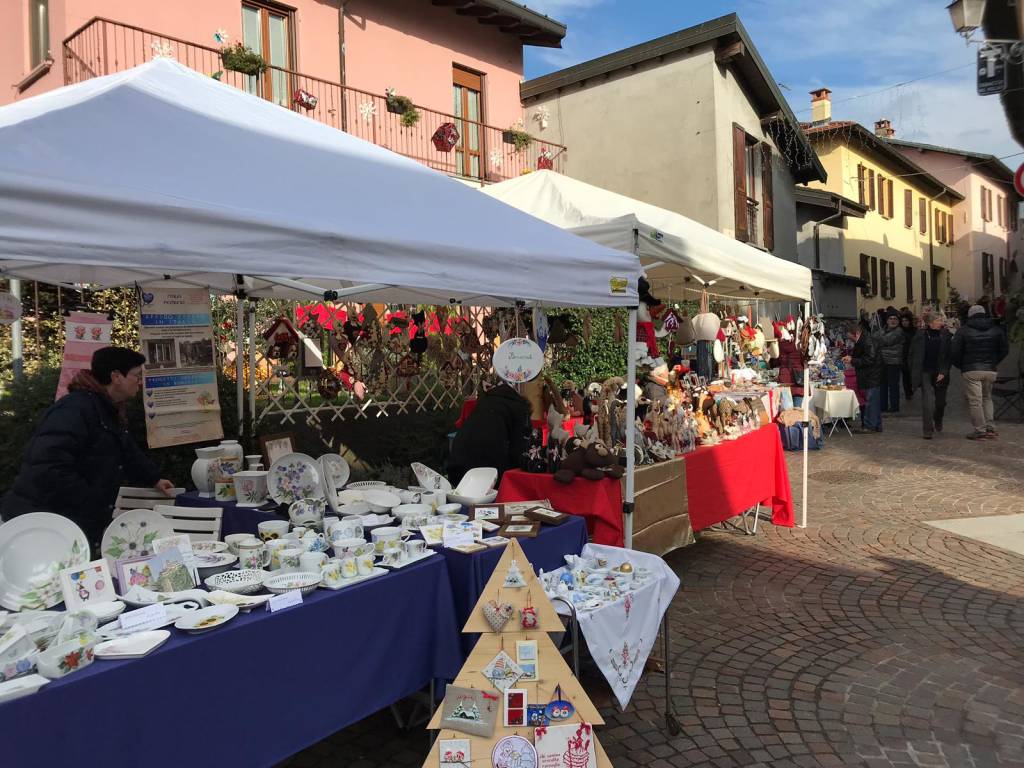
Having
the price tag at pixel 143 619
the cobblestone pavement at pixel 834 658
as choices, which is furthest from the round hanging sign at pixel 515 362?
the price tag at pixel 143 619

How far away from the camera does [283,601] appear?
2.11 m

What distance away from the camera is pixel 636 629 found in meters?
2.69

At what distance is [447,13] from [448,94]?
1283 mm

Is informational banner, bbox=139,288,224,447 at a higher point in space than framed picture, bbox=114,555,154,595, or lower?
higher

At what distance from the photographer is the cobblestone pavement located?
2.73 metres

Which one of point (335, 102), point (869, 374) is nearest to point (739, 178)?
point (869, 374)

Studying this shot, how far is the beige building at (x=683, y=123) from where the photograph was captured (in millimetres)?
12336

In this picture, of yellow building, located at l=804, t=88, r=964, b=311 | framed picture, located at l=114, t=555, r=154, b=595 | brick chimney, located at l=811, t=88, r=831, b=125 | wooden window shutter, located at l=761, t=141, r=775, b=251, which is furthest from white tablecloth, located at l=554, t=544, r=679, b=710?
brick chimney, located at l=811, t=88, r=831, b=125

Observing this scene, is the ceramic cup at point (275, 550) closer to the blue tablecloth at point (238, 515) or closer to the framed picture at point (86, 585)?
the framed picture at point (86, 585)

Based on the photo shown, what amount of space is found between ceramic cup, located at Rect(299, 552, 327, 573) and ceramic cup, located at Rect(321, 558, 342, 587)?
7 cm

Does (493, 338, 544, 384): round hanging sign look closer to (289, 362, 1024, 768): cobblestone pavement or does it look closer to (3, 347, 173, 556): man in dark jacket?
(289, 362, 1024, 768): cobblestone pavement

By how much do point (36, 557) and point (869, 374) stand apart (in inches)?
407

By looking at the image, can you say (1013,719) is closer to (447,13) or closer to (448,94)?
(448,94)

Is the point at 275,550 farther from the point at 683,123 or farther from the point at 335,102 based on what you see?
the point at 683,123
